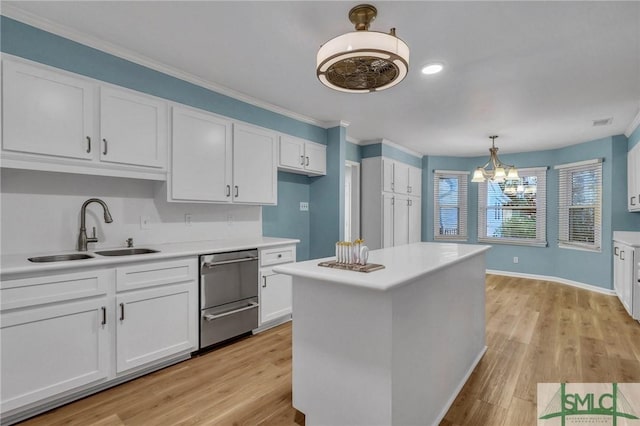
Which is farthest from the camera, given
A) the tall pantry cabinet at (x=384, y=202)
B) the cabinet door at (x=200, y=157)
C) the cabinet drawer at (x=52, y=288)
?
the tall pantry cabinet at (x=384, y=202)

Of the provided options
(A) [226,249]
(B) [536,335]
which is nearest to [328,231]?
(A) [226,249]

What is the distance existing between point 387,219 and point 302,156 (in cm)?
199

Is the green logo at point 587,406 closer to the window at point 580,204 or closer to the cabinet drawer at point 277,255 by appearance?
the cabinet drawer at point 277,255

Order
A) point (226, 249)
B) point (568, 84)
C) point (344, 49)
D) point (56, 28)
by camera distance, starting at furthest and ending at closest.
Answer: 1. point (568, 84)
2. point (226, 249)
3. point (56, 28)
4. point (344, 49)

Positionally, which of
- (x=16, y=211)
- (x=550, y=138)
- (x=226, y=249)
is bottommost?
(x=226, y=249)

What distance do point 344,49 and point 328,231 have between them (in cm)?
282

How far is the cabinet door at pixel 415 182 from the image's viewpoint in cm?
607

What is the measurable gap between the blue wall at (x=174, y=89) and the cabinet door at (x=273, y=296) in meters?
0.77

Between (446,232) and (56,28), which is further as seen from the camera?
(446,232)

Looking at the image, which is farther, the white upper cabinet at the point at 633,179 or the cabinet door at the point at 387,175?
the cabinet door at the point at 387,175

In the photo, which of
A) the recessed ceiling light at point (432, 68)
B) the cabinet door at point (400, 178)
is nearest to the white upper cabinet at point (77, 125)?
the recessed ceiling light at point (432, 68)

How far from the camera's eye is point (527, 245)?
242 inches

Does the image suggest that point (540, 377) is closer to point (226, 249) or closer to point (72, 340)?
point (226, 249)

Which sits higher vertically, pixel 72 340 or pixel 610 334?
pixel 72 340
